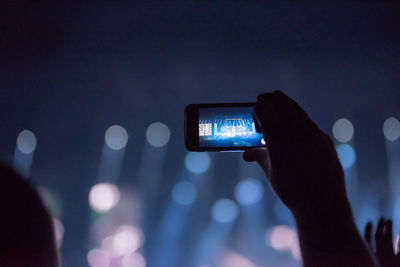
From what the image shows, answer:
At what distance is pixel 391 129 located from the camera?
2.37 metres

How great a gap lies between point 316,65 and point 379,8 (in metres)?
0.59

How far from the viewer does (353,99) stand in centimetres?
229

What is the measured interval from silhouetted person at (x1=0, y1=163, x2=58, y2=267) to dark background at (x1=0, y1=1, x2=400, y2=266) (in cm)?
198

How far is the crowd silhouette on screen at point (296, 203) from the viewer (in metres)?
0.20

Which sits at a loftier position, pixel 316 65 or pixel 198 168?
pixel 316 65

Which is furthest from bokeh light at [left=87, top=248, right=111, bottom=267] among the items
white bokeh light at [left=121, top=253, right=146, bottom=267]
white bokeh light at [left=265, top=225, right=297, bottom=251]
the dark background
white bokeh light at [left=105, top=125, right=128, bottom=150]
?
white bokeh light at [left=265, top=225, right=297, bottom=251]

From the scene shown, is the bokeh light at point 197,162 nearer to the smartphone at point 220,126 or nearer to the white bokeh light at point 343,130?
the white bokeh light at point 343,130

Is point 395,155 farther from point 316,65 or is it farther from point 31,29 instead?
point 31,29

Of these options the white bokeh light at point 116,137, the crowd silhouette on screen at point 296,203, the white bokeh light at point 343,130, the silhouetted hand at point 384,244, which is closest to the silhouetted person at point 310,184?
the crowd silhouette on screen at point 296,203

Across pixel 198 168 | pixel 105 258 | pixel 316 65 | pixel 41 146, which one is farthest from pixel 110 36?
pixel 105 258

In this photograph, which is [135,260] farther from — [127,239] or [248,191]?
[248,191]

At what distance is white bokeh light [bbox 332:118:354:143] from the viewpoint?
7.62 ft

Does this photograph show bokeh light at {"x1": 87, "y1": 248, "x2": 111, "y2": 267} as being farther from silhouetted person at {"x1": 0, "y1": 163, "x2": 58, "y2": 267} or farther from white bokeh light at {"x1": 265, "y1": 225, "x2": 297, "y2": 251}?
silhouetted person at {"x1": 0, "y1": 163, "x2": 58, "y2": 267}

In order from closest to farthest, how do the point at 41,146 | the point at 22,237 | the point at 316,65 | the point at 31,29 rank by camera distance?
the point at 22,237 < the point at 31,29 < the point at 316,65 < the point at 41,146
